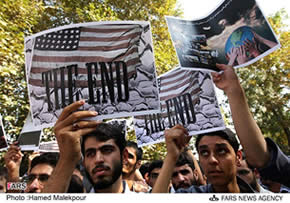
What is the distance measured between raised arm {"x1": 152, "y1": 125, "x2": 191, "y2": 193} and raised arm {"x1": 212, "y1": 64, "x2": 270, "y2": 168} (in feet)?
1.17

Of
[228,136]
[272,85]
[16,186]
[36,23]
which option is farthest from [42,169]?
[36,23]

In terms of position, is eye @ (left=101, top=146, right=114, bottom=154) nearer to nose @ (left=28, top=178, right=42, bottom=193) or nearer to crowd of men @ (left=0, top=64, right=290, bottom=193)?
crowd of men @ (left=0, top=64, right=290, bottom=193)

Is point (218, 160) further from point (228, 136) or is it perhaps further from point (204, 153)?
point (228, 136)

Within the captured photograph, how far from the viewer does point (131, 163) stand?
2574 millimetres

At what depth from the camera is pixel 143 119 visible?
2.52 meters

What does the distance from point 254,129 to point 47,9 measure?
4611mm

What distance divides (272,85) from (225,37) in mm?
1601

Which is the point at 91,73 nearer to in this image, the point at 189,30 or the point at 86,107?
the point at 86,107

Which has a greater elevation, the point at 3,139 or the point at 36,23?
the point at 36,23

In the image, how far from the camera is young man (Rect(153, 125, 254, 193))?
152 centimetres

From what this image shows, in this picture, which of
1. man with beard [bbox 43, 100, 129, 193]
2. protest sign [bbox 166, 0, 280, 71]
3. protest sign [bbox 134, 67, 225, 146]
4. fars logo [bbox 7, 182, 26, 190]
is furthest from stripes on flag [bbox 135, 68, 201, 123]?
fars logo [bbox 7, 182, 26, 190]

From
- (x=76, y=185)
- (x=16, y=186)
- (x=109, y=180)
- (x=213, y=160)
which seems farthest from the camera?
(x=16, y=186)

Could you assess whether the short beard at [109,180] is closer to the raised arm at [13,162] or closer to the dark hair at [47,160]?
the dark hair at [47,160]

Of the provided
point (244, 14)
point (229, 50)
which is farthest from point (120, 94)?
point (244, 14)
